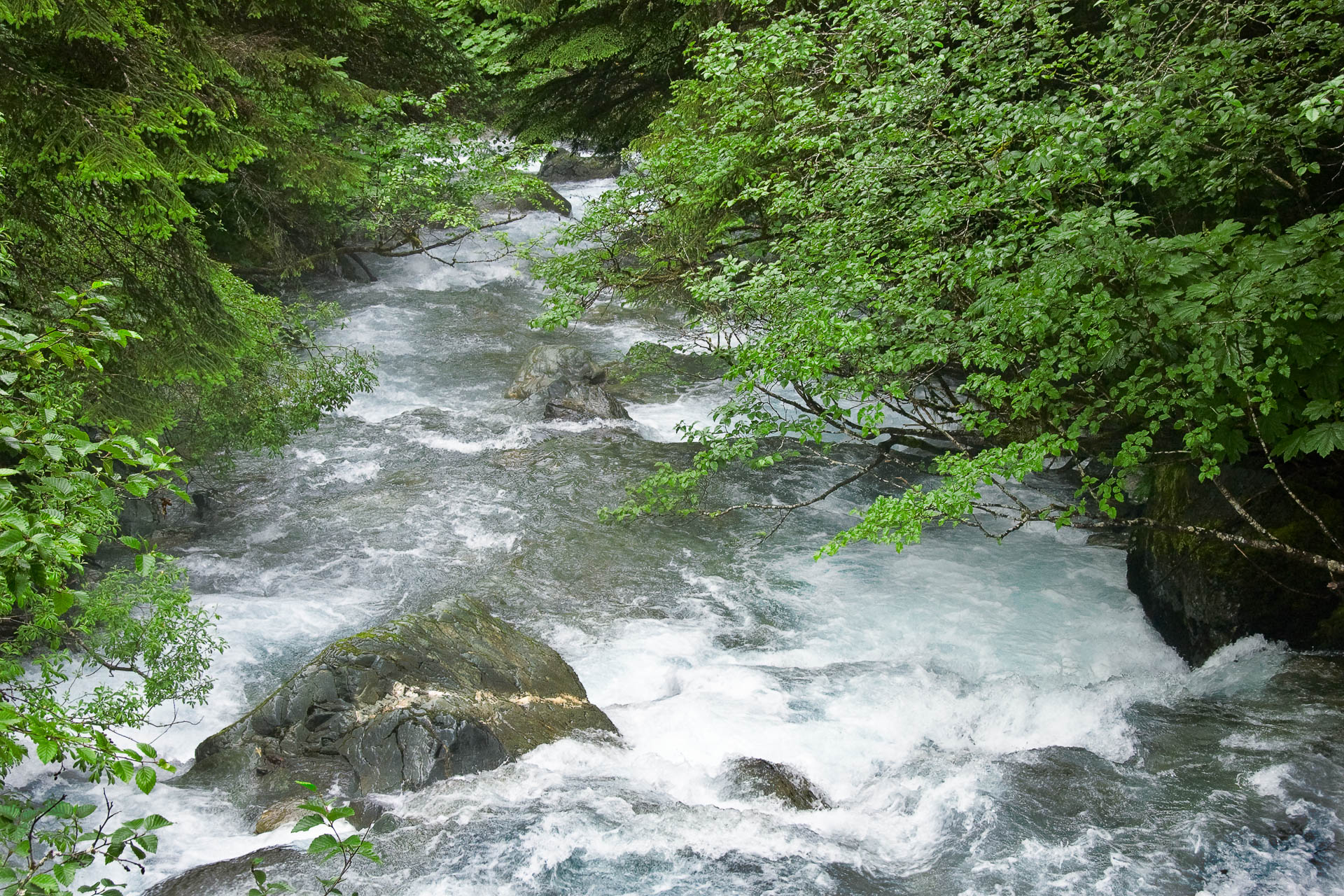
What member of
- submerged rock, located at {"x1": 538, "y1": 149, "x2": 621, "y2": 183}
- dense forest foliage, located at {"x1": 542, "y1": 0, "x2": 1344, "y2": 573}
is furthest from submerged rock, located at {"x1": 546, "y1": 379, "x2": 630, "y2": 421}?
submerged rock, located at {"x1": 538, "y1": 149, "x2": 621, "y2": 183}

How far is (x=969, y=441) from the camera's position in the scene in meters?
9.77

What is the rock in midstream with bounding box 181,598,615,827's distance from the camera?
632 cm

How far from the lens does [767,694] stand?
25.6 feet

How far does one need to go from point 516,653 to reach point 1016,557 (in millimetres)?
6128

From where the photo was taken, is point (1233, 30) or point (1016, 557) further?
point (1016, 557)

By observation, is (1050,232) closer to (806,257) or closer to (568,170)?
(806,257)

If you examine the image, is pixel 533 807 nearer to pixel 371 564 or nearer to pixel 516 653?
pixel 516 653

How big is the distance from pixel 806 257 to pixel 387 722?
197 inches

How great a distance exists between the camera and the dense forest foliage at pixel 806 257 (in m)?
4.74

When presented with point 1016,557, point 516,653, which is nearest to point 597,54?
point 516,653

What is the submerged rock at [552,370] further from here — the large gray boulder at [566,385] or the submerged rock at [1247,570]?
the submerged rock at [1247,570]

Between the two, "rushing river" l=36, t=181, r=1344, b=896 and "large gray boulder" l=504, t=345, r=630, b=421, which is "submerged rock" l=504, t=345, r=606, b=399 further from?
"rushing river" l=36, t=181, r=1344, b=896

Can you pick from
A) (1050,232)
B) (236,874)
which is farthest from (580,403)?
(1050,232)

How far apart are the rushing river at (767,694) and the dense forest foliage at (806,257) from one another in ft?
4.27
